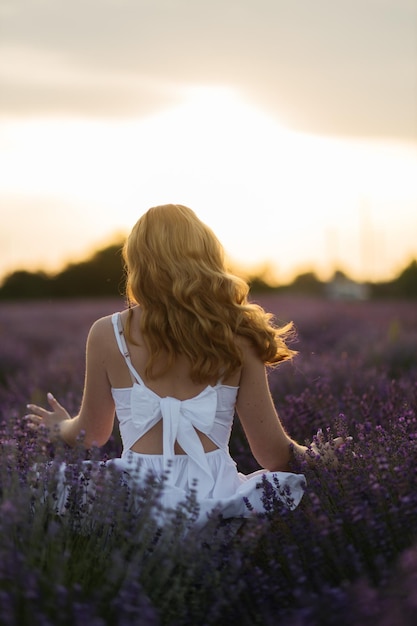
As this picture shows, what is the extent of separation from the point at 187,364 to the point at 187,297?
24cm

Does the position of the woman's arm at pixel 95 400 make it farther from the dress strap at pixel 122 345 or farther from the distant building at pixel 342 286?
the distant building at pixel 342 286

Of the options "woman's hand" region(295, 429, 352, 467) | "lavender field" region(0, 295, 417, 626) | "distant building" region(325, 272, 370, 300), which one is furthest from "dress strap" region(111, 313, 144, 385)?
"distant building" region(325, 272, 370, 300)

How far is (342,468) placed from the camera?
265 cm

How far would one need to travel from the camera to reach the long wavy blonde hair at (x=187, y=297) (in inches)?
111

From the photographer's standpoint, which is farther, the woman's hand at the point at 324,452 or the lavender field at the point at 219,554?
the woman's hand at the point at 324,452

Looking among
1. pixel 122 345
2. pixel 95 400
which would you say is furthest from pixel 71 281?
pixel 122 345

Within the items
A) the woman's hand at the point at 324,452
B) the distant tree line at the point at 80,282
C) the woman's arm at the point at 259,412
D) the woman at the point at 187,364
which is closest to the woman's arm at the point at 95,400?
the woman at the point at 187,364

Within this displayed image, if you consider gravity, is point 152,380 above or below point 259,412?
above

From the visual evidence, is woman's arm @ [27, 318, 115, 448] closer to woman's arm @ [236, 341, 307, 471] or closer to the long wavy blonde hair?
the long wavy blonde hair

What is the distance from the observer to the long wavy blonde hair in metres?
2.83

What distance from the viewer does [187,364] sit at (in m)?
2.89

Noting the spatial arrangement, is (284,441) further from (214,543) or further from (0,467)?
(0,467)

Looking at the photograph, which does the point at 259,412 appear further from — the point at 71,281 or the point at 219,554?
the point at 71,281

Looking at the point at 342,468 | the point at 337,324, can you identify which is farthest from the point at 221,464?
the point at 337,324
